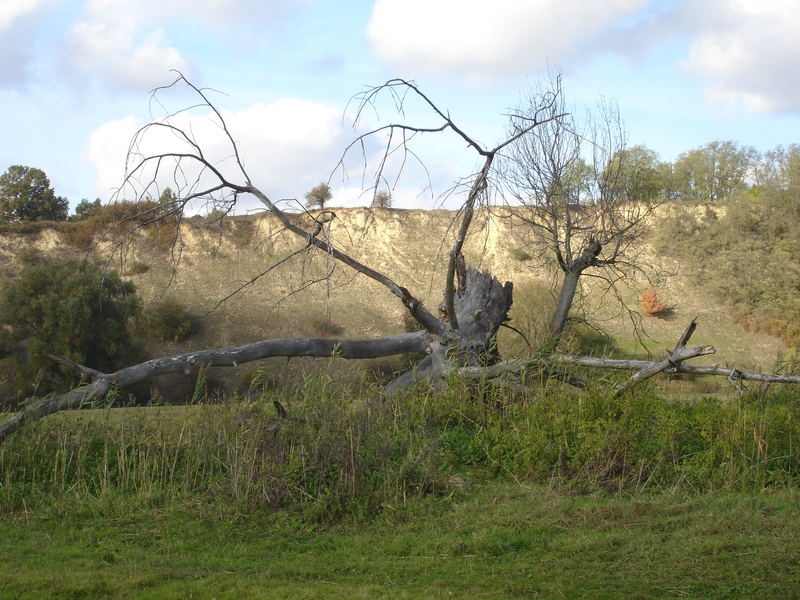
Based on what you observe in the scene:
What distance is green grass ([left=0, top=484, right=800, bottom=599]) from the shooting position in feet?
16.3

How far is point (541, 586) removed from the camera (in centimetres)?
500

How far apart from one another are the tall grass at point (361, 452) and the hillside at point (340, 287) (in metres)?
21.6

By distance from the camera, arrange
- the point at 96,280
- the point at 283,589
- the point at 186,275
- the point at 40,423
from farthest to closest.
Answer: the point at 186,275 < the point at 96,280 < the point at 40,423 < the point at 283,589

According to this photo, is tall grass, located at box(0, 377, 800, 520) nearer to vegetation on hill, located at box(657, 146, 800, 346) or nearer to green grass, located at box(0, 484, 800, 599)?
green grass, located at box(0, 484, 800, 599)

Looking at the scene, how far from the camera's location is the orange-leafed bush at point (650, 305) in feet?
125

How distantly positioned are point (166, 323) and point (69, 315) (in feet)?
25.9

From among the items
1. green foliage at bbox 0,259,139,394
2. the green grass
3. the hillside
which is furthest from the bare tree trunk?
the hillside

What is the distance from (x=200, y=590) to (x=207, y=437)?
3282 mm

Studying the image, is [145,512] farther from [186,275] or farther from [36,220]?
[36,220]

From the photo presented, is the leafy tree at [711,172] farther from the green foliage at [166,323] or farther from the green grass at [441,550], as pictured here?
the green grass at [441,550]

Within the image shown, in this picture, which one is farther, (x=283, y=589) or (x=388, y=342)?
(x=388, y=342)

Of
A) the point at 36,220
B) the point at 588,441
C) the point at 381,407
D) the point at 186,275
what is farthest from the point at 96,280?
the point at 588,441

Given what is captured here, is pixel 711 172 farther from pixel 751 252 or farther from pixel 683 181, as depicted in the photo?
pixel 751 252

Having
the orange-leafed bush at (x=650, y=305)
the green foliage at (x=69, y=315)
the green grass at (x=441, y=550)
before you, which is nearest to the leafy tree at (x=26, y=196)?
the green foliage at (x=69, y=315)
